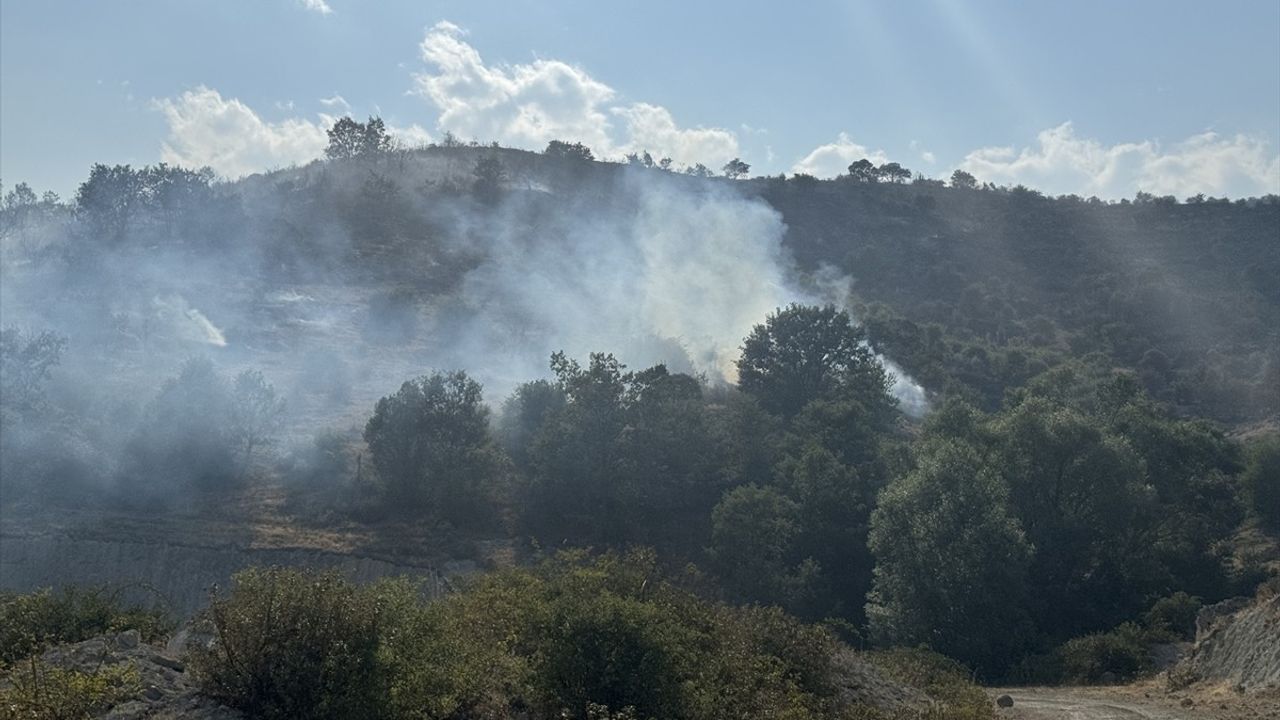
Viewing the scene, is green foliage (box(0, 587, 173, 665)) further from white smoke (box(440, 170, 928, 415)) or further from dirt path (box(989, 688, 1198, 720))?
white smoke (box(440, 170, 928, 415))

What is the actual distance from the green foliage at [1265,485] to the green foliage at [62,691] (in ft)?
139

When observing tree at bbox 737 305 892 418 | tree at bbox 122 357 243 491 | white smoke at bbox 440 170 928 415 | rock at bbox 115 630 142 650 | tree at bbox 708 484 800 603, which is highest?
white smoke at bbox 440 170 928 415

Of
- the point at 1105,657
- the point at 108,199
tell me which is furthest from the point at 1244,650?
the point at 108,199

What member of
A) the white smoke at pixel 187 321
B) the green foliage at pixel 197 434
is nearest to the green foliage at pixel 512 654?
the green foliage at pixel 197 434

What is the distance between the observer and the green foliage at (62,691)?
9211mm

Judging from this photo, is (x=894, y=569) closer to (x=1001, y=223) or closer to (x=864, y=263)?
(x=864, y=263)

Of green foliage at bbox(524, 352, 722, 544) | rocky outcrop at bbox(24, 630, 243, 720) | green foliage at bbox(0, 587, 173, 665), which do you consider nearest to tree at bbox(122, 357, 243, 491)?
green foliage at bbox(524, 352, 722, 544)

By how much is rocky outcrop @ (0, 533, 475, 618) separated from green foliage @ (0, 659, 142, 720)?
19.9 m

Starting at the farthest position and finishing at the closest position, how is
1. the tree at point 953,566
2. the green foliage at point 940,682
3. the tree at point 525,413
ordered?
the tree at point 525,413, the tree at point 953,566, the green foliage at point 940,682

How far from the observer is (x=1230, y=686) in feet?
56.3

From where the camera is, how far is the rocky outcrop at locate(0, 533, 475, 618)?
3086 cm

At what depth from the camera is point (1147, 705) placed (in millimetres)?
17266

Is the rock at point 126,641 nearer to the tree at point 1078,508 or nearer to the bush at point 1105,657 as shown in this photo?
the bush at point 1105,657

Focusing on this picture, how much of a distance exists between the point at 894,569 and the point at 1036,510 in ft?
21.4
